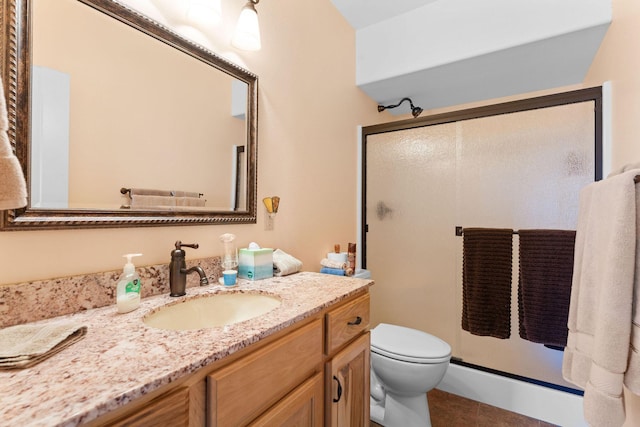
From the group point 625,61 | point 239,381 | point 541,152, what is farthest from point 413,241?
point 239,381

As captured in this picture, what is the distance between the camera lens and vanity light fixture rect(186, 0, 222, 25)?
1106mm

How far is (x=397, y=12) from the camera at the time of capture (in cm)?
209

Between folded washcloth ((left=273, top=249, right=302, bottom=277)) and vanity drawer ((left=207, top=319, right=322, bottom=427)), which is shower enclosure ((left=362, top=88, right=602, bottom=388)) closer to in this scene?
folded washcloth ((left=273, top=249, right=302, bottom=277))

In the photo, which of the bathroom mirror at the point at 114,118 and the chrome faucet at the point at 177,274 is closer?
the bathroom mirror at the point at 114,118

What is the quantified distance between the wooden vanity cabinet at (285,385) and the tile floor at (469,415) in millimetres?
783

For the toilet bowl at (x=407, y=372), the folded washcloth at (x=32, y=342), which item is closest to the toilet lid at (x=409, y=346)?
the toilet bowl at (x=407, y=372)

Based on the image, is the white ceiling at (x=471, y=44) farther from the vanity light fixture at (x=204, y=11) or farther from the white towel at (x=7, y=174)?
the white towel at (x=7, y=174)

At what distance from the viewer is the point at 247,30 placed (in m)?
1.28

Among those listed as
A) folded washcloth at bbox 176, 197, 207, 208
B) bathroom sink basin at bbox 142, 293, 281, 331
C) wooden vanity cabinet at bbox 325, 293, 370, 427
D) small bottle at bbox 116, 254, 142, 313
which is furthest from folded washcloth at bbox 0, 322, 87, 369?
wooden vanity cabinet at bbox 325, 293, 370, 427

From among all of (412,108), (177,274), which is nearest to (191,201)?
(177,274)

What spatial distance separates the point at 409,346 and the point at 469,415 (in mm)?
654

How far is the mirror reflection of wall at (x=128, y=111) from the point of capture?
84cm

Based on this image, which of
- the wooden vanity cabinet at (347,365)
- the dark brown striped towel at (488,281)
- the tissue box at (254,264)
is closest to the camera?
the wooden vanity cabinet at (347,365)

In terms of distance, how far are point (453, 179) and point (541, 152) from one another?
49 centimetres
